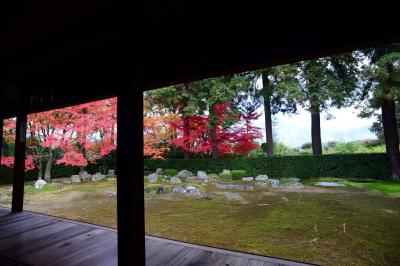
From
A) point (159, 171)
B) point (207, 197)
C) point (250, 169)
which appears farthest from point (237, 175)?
point (159, 171)

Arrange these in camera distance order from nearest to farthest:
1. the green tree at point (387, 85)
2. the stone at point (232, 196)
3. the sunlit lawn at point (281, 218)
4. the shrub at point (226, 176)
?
1. the sunlit lawn at point (281, 218)
2. the stone at point (232, 196)
3. the green tree at point (387, 85)
4. the shrub at point (226, 176)

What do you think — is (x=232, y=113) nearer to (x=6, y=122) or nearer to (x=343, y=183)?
(x=343, y=183)

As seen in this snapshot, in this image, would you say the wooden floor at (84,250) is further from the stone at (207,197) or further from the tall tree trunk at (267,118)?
the tall tree trunk at (267,118)

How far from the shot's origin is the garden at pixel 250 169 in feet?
12.3

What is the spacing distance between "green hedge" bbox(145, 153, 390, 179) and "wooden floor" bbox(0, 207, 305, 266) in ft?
25.6

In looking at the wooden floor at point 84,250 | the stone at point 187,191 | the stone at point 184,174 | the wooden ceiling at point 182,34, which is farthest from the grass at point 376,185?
the wooden ceiling at point 182,34

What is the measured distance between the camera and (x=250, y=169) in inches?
408

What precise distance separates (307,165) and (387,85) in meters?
3.81

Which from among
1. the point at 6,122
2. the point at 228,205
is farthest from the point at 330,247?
the point at 6,122

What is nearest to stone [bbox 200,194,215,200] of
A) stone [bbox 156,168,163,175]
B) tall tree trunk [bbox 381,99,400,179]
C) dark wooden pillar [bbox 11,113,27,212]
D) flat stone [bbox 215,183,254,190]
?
flat stone [bbox 215,183,254,190]

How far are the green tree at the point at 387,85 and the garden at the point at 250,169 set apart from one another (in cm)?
3

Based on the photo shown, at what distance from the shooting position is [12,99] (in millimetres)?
4242

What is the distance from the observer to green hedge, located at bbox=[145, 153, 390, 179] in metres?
8.55

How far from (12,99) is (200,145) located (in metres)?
8.16
